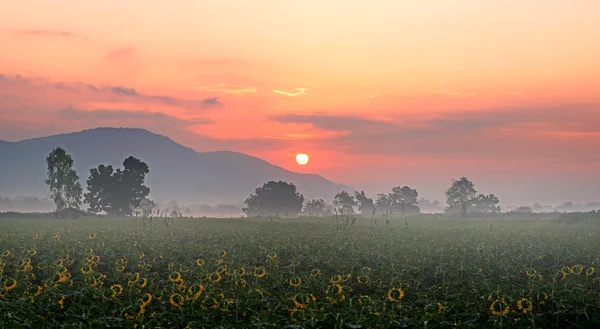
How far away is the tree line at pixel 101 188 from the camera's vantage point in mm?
94000

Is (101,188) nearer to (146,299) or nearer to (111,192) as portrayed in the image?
(111,192)

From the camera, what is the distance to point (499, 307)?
12.9 m

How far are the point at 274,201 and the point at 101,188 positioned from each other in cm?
5169

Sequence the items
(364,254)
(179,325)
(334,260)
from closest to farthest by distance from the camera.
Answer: (179,325), (334,260), (364,254)

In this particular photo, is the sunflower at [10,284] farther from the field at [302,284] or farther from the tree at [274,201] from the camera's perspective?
the tree at [274,201]

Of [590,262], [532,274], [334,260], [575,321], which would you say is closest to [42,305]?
[334,260]

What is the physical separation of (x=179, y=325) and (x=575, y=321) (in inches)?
439

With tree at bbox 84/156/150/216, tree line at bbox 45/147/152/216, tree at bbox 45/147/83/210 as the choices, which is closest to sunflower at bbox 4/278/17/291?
tree at bbox 45/147/83/210

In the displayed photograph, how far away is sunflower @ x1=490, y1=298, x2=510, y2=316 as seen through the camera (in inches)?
489

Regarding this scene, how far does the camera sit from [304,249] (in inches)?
1038

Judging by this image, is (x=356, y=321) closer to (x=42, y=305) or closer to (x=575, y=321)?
(x=575, y=321)

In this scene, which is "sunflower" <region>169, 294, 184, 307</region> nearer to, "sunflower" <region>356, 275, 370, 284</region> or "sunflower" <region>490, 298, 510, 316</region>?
"sunflower" <region>356, 275, 370, 284</region>

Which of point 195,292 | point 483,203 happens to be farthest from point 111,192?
point 483,203

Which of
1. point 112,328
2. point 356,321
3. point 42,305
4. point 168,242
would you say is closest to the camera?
point 112,328
